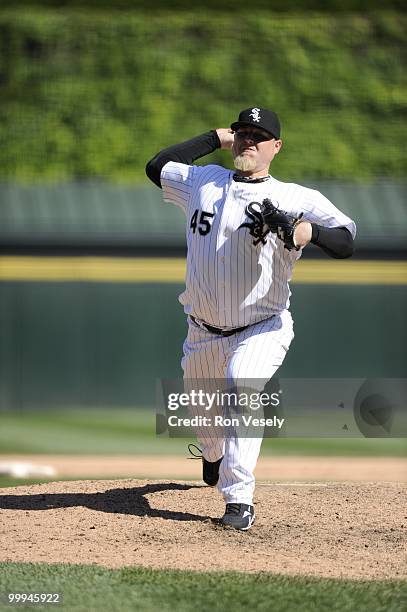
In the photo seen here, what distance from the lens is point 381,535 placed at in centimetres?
425

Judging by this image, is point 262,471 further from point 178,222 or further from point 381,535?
point 178,222

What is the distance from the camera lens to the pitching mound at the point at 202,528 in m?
3.80

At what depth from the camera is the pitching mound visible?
12.5 ft

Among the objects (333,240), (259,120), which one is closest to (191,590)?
(333,240)

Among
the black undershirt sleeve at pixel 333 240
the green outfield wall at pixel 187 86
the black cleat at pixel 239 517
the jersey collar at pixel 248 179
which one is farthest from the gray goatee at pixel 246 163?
the green outfield wall at pixel 187 86

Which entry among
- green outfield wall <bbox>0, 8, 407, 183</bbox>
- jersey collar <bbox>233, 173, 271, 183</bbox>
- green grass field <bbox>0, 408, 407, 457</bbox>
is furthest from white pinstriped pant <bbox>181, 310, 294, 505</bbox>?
green outfield wall <bbox>0, 8, 407, 183</bbox>

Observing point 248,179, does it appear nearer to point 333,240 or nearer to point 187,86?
point 333,240

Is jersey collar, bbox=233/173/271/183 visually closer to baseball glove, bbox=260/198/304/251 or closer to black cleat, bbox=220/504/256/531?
baseball glove, bbox=260/198/304/251

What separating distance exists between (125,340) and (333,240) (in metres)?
6.21

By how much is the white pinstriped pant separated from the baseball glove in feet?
1.40

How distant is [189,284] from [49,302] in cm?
593

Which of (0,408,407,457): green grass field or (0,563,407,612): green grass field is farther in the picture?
(0,408,407,457): green grass field

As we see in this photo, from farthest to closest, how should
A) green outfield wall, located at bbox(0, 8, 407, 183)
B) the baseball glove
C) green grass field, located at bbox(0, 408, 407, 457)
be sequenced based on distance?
green outfield wall, located at bbox(0, 8, 407, 183) < green grass field, located at bbox(0, 408, 407, 457) < the baseball glove

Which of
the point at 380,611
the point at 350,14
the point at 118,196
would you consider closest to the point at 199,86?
the point at 350,14
